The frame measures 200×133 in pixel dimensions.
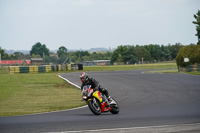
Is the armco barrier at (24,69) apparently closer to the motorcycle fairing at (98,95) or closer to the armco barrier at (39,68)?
the armco barrier at (39,68)

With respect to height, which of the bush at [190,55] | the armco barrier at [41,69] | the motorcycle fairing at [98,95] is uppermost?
the bush at [190,55]

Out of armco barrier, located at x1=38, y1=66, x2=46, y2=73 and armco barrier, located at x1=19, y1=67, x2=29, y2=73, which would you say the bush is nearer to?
armco barrier, located at x1=38, y1=66, x2=46, y2=73

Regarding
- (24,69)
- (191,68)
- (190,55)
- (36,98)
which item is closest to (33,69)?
(24,69)

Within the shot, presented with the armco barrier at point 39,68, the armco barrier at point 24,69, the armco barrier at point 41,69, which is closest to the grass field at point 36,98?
the armco barrier at point 39,68

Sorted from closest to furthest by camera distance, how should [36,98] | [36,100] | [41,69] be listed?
[36,100] < [36,98] < [41,69]

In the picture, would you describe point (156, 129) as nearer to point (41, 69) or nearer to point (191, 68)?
point (191, 68)

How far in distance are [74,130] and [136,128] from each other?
1.52m

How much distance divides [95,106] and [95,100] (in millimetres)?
220

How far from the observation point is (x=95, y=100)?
1430 cm

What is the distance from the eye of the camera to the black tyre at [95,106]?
14.2 metres

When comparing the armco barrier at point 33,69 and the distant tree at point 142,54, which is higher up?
the distant tree at point 142,54

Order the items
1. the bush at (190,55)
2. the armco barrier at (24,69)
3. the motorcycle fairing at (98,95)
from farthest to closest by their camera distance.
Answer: the armco barrier at (24,69) → the bush at (190,55) → the motorcycle fairing at (98,95)

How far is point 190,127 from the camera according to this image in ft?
33.8

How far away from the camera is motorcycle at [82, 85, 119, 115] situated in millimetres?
14211
